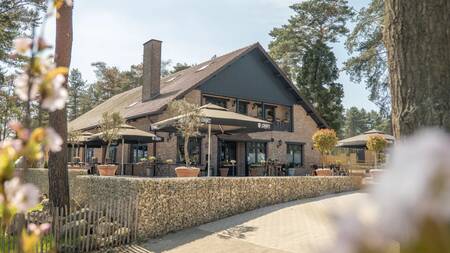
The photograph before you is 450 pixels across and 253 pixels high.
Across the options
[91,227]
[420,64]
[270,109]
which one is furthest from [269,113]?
[420,64]

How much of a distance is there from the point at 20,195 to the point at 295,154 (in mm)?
26296

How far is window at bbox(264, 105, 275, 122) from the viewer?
86.6ft

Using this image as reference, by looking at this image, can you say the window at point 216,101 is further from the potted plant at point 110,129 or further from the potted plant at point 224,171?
the potted plant at point 110,129

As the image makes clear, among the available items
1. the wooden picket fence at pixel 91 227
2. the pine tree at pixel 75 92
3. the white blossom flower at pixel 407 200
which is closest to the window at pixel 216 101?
the wooden picket fence at pixel 91 227

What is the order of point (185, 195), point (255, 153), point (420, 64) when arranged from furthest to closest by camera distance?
point (255, 153)
point (185, 195)
point (420, 64)

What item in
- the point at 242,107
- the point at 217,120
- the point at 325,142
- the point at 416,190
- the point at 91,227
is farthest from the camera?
the point at 242,107

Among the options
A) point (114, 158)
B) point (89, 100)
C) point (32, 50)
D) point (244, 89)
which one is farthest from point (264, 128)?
point (89, 100)

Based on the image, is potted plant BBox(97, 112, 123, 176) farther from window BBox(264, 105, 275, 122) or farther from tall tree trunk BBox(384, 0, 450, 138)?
tall tree trunk BBox(384, 0, 450, 138)

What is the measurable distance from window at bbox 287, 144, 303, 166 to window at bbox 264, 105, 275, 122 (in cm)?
213

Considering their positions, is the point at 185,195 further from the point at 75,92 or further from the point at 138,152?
the point at 75,92

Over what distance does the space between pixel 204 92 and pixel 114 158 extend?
7.38 m

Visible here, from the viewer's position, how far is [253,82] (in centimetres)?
2523

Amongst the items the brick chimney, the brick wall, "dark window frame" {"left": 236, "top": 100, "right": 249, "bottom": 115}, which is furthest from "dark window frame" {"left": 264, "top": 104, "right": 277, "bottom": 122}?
the brick chimney

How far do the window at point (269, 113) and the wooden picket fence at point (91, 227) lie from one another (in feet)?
56.4
